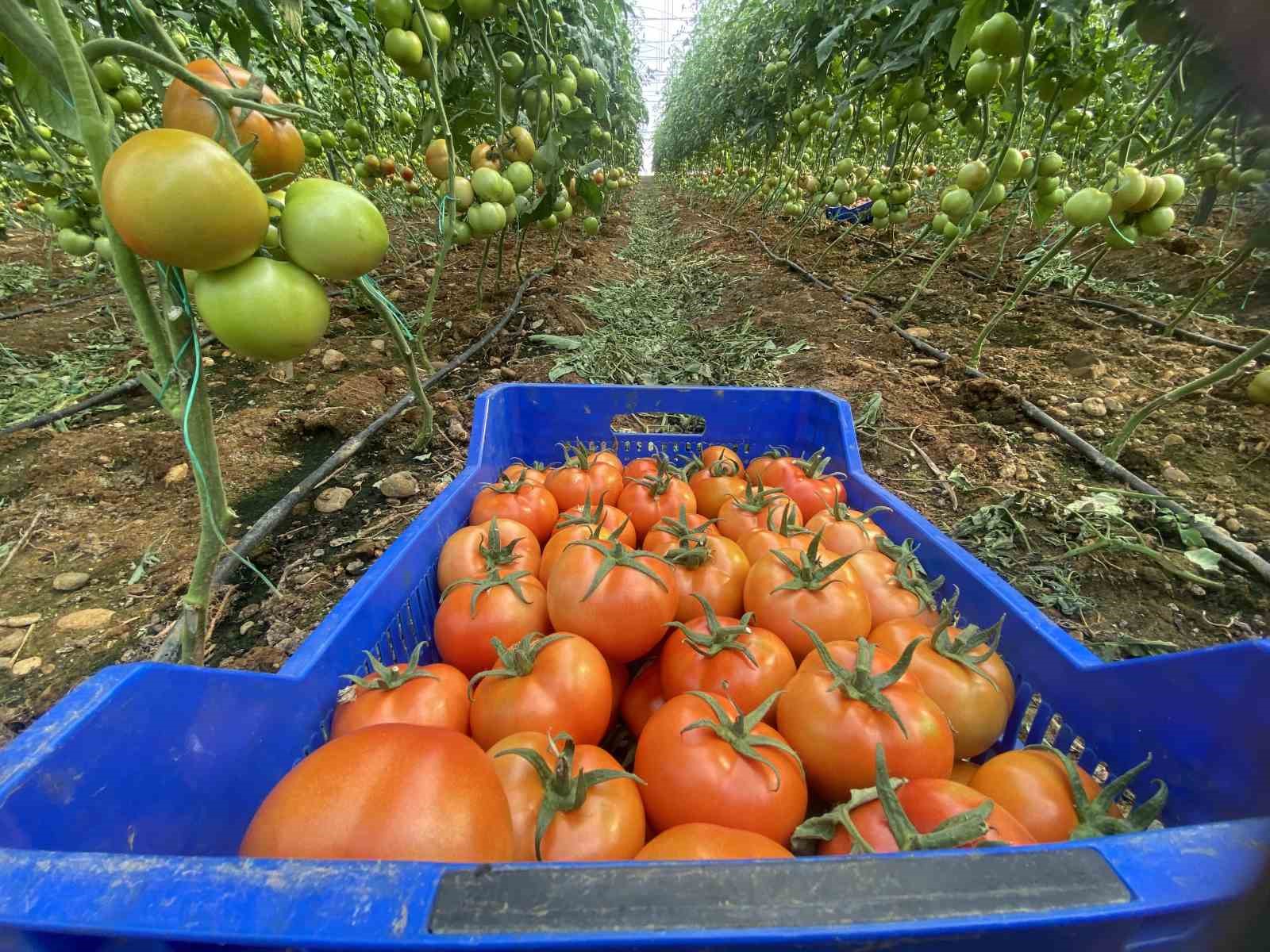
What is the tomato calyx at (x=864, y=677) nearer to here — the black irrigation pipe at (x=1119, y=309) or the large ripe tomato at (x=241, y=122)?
the large ripe tomato at (x=241, y=122)

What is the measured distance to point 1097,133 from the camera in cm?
560

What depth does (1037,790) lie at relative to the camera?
72cm

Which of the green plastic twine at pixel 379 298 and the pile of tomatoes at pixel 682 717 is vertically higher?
the green plastic twine at pixel 379 298

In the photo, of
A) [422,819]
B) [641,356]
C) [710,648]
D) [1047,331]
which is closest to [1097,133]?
[1047,331]

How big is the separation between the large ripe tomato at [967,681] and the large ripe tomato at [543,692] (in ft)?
1.58

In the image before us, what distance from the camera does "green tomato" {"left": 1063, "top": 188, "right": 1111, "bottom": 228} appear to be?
91.6 inches

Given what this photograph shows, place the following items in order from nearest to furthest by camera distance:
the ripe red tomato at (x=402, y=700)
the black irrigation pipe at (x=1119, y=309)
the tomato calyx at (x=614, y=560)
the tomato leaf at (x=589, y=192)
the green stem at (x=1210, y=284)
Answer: the ripe red tomato at (x=402, y=700) < the tomato calyx at (x=614, y=560) < the green stem at (x=1210, y=284) < the black irrigation pipe at (x=1119, y=309) < the tomato leaf at (x=589, y=192)

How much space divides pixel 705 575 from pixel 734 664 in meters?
0.23

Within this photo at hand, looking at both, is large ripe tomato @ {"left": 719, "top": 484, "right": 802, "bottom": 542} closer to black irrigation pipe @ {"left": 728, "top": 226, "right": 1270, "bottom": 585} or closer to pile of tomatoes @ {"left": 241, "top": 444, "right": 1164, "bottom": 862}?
pile of tomatoes @ {"left": 241, "top": 444, "right": 1164, "bottom": 862}

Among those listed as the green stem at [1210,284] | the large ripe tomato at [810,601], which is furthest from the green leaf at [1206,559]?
the large ripe tomato at [810,601]

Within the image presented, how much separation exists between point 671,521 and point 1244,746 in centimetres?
82

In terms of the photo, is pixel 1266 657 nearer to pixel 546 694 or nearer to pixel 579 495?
pixel 546 694

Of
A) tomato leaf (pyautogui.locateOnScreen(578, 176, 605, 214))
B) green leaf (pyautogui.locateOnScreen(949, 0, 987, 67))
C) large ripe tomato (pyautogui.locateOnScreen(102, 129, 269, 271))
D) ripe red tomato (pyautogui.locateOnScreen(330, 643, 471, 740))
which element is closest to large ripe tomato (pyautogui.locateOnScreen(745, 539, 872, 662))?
ripe red tomato (pyautogui.locateOnScreen(330, 643, 471, 740))

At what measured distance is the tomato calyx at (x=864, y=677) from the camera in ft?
2.53
